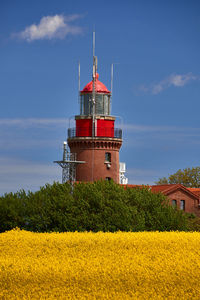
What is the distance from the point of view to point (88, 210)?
25.5 m

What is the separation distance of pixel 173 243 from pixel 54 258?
5265 mm

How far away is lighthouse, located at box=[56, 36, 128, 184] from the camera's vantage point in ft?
179

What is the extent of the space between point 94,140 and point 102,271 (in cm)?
3814

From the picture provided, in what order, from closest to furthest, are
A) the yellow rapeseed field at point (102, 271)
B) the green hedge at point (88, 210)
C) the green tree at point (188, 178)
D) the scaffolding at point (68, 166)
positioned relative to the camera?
the yellow rapeseed field at point (102, 271)
the green hedge at point (88, 210)
the scaffolding at point (68, 166)
the green tree at point (188, 178)

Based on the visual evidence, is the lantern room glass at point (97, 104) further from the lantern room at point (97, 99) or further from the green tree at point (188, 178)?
the green tree at point (188, 178)

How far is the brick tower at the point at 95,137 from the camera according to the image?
179ft

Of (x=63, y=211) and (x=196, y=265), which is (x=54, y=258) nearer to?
(x=196, y=265)

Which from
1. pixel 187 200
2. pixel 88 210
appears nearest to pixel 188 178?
pixel 187 200

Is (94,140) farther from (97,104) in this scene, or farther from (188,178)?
(188,178)

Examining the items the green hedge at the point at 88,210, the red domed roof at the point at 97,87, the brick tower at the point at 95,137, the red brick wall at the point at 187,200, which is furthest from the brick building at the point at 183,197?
the green hedge at the point at 88,210

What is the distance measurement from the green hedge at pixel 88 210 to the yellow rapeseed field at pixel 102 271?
16.7 ft

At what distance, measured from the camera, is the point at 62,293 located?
639 inches

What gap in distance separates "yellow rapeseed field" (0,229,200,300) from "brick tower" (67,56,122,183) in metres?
34.9

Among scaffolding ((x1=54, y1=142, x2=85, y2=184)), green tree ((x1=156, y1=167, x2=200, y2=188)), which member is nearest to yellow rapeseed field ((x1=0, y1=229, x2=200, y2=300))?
scaffolding ((x1=54, y1=142, x2=85, y2=184))
